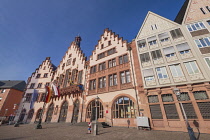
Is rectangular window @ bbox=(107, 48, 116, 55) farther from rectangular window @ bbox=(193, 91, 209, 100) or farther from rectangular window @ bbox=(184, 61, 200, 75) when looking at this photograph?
rectangular window @ bbox=(193, 91, 209, 100)

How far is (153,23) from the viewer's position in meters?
19.8

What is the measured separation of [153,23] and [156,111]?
17154 millimetres

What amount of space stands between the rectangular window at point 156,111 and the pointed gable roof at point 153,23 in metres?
13.8

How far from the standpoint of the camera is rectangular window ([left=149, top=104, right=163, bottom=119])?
13141 mm

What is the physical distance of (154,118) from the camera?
43.4 feet

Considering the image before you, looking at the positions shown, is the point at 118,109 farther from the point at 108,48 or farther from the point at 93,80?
the point at 108,48

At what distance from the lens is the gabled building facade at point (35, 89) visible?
28.9 m

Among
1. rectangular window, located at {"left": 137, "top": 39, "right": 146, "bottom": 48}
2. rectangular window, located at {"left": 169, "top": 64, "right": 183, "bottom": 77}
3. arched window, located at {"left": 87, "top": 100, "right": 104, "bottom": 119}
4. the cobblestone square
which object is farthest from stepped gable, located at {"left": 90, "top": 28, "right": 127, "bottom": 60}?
the cobblestone square

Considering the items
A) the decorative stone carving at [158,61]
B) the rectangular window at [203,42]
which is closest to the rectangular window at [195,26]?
the rectangular window at [203,42]

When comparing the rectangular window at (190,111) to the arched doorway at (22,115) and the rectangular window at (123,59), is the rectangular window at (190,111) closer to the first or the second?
the rectangular window at (123,59)

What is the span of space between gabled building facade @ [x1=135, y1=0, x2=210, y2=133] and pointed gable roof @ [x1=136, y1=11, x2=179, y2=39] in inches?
3.7

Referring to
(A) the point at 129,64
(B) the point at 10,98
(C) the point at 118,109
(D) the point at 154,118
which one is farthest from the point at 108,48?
(B) the point at 10,98

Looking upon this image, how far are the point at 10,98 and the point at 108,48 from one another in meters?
42.6

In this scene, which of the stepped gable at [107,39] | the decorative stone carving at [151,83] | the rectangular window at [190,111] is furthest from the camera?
the stepped gable at [107,39]
